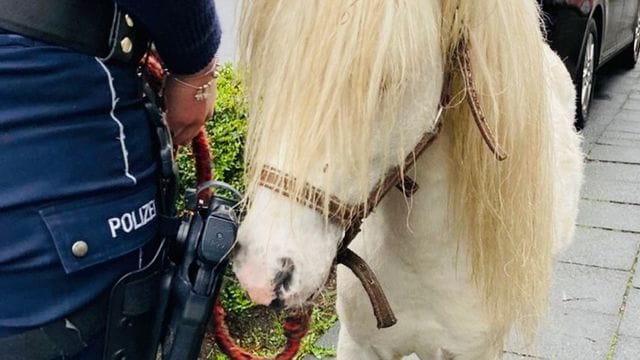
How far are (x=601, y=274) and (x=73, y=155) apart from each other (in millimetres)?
2900

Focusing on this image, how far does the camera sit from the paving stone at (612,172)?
4.58 m

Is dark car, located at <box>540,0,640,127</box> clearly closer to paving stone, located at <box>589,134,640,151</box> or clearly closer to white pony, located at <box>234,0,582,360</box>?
paving stone, located at <box>589,134,640,151</box>

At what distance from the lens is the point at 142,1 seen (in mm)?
1145

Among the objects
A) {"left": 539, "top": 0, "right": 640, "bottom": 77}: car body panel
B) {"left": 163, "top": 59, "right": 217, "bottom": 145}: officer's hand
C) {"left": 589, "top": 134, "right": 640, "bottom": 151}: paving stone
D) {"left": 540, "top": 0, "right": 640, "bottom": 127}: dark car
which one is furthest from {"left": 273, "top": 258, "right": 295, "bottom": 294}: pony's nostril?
{"left": 589, "top": 134, "right": 640, "bottom": 151}: paving stone

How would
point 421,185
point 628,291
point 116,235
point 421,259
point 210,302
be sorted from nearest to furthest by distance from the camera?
point 116,235, point 210,302, point 421,185, point 421,259, point 628,291

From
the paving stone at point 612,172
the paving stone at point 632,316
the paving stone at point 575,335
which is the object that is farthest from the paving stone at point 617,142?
the paving stone at point 575,335

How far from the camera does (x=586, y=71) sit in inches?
217

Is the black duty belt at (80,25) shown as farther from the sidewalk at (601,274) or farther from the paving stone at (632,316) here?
the paving stone at (632,316)

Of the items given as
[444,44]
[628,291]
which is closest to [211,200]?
[444,44]

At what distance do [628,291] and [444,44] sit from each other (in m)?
2.43

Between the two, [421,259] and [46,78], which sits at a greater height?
Result: [46,78]

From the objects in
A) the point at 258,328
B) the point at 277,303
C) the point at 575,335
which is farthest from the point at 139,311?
the point at 575,335

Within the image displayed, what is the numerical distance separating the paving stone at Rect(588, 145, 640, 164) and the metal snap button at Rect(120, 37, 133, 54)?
4.35m

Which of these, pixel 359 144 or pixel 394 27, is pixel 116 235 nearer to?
pixel 359 144
